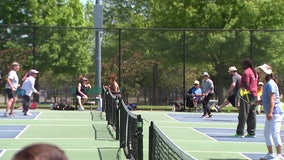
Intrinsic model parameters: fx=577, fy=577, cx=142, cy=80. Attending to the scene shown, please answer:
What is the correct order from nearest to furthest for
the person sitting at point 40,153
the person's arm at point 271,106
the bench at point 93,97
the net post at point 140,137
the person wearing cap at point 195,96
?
the person sitting at point 40,153 → the net post at point 140,137 → the person's arm at point 271,106 → the bench at point 93,97 → the person wearing cap at point 195,96

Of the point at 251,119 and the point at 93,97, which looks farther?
the point at 93,97

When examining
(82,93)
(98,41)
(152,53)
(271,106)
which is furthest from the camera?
(152,53)

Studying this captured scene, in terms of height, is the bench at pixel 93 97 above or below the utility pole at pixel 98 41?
below

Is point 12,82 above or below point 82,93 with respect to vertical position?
above

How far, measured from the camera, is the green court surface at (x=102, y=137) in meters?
10.2

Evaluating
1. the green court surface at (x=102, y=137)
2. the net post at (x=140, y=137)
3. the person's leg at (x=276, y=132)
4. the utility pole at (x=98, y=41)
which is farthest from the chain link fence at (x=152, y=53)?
the net post at (x=140, y=137)

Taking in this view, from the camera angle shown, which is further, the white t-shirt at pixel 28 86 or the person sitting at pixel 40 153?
the white t-shirt at pixel 28 86

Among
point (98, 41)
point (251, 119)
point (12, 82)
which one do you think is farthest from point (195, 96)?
point (251, 119)

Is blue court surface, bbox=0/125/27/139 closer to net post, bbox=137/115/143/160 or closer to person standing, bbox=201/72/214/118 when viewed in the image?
net post, bbox=137/115/143/160

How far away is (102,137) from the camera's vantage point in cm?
1251

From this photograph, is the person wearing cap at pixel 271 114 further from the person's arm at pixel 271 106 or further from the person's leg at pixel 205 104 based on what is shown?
the person's leg at pixel 205 104

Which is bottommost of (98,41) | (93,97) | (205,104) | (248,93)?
(205,104)

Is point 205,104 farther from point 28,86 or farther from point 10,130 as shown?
point 10,130

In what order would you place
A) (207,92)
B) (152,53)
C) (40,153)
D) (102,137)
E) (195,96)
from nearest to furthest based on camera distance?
(40,153) → (102,137) → (207,92) → (195,96) → (152,53)
